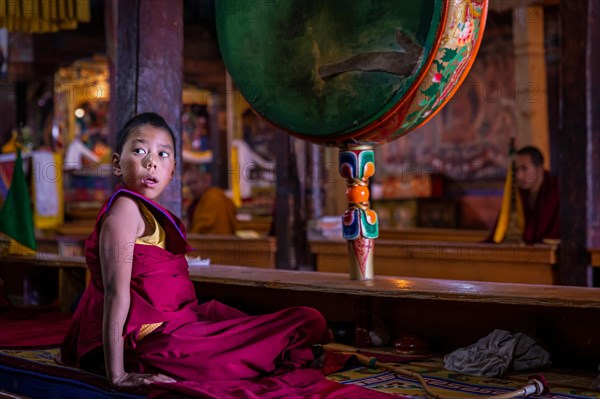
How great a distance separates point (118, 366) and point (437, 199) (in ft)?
28.5

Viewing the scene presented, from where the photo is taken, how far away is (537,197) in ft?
18.8

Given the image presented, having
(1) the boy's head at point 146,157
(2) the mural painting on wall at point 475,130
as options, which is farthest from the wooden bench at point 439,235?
(1) the boy's head at point 146,157

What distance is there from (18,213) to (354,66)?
240cm

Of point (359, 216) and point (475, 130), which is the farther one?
point (475, 130)

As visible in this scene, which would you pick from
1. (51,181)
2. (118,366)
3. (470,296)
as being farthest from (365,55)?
(51,181)

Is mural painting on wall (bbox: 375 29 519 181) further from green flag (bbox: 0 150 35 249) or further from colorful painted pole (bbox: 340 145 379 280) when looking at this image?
colorful painted pole (bbox: 340 145 379 280)

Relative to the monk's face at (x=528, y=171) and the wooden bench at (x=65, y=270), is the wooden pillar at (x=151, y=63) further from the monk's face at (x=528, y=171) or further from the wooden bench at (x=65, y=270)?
the monk's face at (x=528, y=171)

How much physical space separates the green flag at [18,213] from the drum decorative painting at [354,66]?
64.5 inches

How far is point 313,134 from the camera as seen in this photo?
3.14m

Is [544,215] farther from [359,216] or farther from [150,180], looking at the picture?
[150,180]

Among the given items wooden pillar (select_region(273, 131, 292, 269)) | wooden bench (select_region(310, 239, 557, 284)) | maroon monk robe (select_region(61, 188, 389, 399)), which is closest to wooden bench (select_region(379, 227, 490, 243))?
wooden pillar (select_region(273, 131, 292, 269))

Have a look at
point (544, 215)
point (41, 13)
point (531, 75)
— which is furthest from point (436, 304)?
point (531, 75)

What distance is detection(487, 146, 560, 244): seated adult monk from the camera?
5.54 meters

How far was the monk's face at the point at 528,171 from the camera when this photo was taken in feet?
18.7
